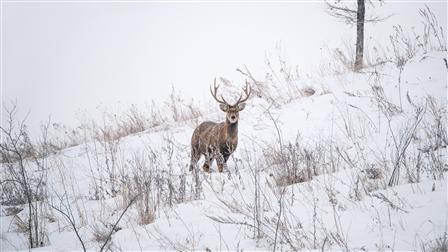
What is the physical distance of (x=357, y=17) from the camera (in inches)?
381

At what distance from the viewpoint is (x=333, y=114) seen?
23.6ft

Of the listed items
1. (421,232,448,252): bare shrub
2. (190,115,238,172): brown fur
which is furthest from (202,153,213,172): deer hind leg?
(421,232,448,252): bare shrub

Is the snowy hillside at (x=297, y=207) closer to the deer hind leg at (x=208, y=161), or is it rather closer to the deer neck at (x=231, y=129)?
the deer hind leg at (x=208, y=161)

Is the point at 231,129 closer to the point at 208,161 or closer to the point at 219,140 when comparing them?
the point at 219,140

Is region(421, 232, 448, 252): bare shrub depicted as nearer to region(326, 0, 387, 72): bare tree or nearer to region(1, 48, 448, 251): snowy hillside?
region(1, 48, 448, 251): snowy hillside

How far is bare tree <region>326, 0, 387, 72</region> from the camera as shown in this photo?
9.59 meters

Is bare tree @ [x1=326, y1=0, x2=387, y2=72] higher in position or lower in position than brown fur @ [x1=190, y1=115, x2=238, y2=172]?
higher

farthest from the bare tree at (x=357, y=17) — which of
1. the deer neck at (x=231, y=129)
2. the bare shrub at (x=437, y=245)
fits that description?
the bare shrub at (x=437, y=245)

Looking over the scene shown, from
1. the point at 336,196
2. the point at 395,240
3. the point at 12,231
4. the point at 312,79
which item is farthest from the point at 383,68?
the point at 12,231

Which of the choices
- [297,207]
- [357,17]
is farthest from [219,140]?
[357,17]


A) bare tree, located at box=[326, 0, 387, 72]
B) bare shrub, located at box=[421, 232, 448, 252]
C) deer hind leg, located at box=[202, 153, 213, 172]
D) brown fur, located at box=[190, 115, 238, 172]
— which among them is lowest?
deer hind leg, located at box=[202, 153, 213, 172]

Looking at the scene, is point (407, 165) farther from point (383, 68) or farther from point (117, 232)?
point (383, 68)

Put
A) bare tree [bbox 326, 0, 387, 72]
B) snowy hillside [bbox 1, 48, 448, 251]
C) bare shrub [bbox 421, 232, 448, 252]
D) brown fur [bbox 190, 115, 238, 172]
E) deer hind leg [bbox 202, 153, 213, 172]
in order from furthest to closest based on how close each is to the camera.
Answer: bare tree [bbox 326, 0, 387, 72]
brown fur [bbox 190, 115, 238, 172]
deer hind leg [bbox 202, 153, 213, 172]
snowy hillside [bbox 1, 48, 448, 251]
bare shrub [bbox 421, 232, 448, 252]

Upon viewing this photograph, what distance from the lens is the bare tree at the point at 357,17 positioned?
9.59 meters
